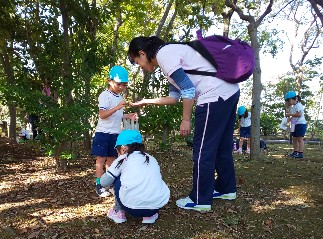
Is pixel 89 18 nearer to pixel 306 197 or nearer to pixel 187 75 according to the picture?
pixel 187 75

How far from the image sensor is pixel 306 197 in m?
3.69

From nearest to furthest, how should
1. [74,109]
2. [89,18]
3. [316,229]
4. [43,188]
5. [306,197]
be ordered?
[316,229], [306,197], [43,188], [74,109], [89,18]

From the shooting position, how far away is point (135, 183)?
274 centimetres

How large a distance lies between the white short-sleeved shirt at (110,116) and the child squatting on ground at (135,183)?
921 mm

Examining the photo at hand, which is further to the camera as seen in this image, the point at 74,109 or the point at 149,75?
the point at 149,75

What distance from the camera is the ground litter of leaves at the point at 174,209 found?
→ 2781mm

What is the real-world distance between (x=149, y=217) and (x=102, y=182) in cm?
54

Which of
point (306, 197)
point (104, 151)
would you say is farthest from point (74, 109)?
point (306, 197)

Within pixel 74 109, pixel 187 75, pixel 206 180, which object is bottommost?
pixel 206 180

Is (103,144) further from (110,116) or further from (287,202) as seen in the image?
(287,202)

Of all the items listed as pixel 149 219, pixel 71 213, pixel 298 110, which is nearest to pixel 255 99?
pixel 298 110

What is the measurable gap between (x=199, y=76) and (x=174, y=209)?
1.37 meters

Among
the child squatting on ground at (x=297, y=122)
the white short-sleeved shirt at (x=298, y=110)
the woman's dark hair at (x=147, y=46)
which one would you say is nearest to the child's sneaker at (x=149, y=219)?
the woman's dark hair at (x=147, y=46)

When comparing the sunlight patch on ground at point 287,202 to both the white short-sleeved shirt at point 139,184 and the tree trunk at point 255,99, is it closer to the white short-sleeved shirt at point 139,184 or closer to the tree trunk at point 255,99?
the white short-sleeved shirt at point 139,184
